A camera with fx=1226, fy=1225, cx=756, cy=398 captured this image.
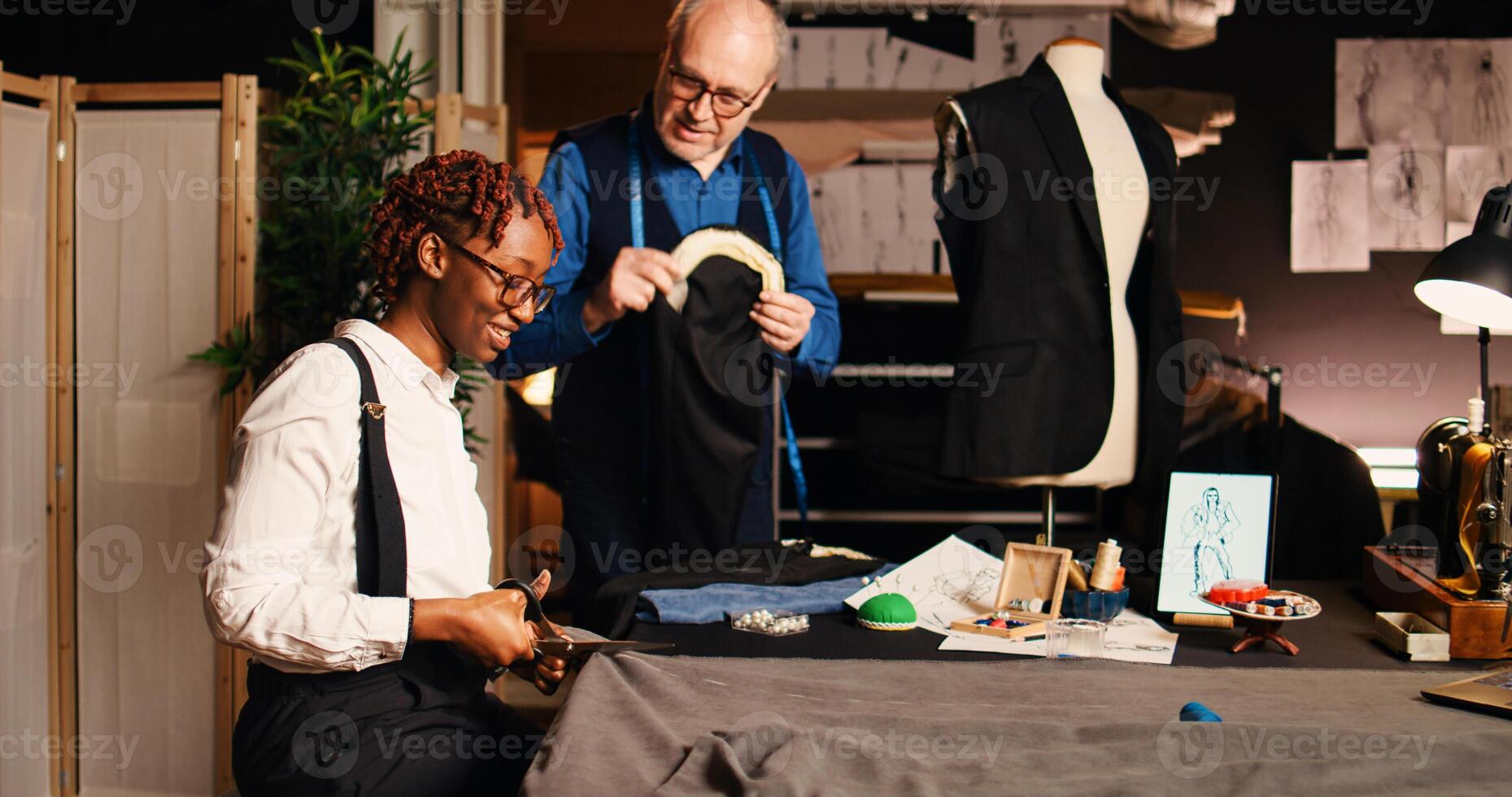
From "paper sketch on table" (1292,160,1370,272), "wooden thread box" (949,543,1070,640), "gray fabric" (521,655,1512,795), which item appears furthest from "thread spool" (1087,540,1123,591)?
"paper sketch on table" (1292,160,1370,272)

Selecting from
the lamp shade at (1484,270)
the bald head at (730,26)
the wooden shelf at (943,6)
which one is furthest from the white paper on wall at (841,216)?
the lamp shade at (1484,270)

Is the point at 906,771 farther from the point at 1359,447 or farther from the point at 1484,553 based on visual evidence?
the point at 1359,447

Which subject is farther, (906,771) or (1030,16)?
(1030,16)

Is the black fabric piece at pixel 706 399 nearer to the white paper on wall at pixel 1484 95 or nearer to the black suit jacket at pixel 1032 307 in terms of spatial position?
the black suit jacket at pixel 1032 307

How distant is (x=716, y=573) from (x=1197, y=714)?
989mm

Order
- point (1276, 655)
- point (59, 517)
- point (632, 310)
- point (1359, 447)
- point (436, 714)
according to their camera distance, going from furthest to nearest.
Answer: point (1359, 447), point (59, 517), point (632, 310), point (1276, 655), point (436, 714)

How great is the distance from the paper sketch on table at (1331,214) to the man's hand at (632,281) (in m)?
3.77


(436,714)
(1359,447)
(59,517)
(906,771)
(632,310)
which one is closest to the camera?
(906,771)

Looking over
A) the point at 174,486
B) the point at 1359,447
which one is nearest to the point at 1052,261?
the point at 174,486

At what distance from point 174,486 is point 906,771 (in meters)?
2.94

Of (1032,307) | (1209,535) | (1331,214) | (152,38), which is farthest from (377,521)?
(1331,214)

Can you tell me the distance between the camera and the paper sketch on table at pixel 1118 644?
194 centimetres

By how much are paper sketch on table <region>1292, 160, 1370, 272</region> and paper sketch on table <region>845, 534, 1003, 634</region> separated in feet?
11.5

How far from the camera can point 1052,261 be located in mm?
2695
